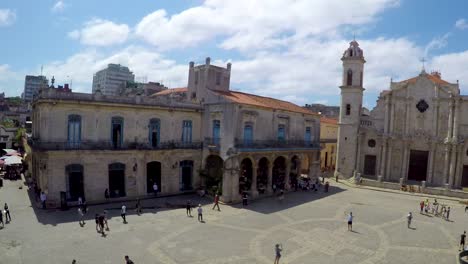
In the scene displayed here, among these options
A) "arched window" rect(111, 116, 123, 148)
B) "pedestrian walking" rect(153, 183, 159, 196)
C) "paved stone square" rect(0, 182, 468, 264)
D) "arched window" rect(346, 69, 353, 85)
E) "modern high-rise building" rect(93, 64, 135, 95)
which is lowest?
"paved stone square" rect(0, 182, 468, 264)

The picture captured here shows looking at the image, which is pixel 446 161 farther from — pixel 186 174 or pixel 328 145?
pixel 186 174

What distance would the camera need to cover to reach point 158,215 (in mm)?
23281

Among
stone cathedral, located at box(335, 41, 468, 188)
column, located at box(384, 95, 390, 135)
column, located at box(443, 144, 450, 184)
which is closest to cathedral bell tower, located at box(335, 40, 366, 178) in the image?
stone cathedral, located at box(335, 41, 468, 188)

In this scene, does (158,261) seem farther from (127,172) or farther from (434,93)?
(434,93)

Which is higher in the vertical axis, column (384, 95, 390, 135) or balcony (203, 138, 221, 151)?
column (384, 95, 390, 135)

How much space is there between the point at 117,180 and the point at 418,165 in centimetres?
3241

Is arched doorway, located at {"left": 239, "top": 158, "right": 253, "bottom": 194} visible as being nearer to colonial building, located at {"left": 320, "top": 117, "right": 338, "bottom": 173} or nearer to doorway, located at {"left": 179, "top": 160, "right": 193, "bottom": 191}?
doorway, located at {"left": 179, "top": 160, "right": 193, "bottom": 191}

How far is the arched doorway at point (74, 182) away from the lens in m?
24.5

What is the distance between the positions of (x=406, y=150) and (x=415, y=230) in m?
18.4

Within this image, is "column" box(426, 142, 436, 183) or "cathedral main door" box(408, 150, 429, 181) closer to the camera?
"column" box(426, 142, 436, 183)

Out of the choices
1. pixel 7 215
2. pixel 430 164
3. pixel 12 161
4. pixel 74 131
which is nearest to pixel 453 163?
pixel 430 164

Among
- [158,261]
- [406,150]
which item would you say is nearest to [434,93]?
[406,150]

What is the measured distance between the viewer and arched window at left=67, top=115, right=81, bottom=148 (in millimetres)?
24516

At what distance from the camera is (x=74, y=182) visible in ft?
81.5
